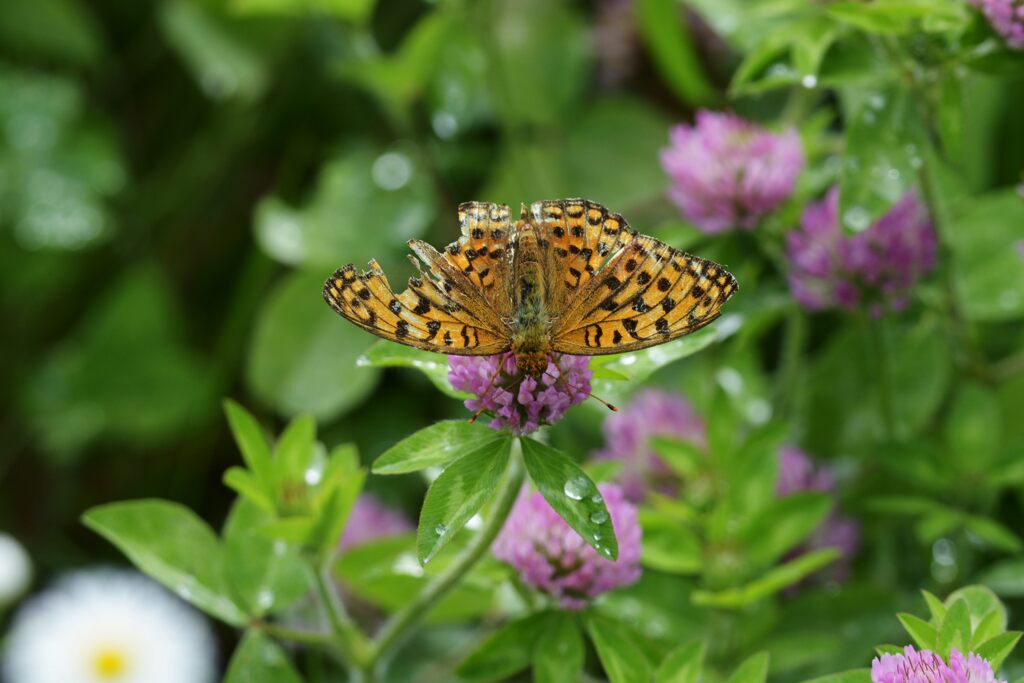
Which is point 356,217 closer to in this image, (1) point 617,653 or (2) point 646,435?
(2) point 646,435

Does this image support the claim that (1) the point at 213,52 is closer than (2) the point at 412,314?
No

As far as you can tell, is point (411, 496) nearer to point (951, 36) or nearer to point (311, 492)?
point (311, 492)

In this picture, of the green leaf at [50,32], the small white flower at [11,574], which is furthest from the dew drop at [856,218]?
the green leaf at [50,32]

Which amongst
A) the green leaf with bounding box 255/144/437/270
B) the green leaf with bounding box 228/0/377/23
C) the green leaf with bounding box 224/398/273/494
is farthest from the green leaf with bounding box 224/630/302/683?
the green leaf with bounding box 228/0/377/23

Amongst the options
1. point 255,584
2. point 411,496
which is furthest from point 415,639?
point 255,584

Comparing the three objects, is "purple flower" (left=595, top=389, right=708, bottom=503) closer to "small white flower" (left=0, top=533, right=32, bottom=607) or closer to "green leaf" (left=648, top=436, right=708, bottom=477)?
"green leaf" (left=648, top=436, right=708, bottom=477)

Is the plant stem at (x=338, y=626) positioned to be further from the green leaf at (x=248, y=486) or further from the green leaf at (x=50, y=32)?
the green leaf at (x=50, y=32)

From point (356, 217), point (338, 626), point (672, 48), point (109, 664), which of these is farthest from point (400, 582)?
point (672, 48)
